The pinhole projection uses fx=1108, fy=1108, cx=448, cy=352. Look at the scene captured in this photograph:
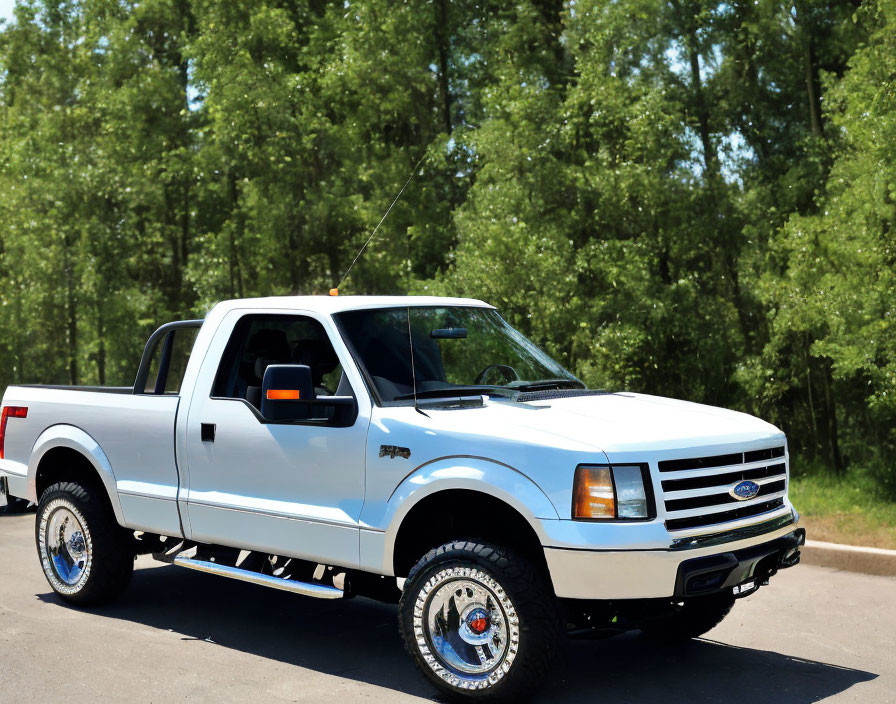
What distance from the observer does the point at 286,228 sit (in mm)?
25125

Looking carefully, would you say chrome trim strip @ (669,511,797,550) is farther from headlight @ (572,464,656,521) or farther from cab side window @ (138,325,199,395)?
cab side window @ (138,325,199,395)

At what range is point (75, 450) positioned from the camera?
7.93m

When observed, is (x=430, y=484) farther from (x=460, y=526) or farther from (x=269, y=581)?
(x=269, y=581)

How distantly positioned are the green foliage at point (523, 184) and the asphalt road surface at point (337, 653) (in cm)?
552

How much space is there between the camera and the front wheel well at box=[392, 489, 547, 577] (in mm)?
5555

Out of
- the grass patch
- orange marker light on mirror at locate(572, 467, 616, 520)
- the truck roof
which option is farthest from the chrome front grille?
the grass patch

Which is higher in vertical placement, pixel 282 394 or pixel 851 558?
pixel 282 394

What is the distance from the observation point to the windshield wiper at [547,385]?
21.4 ft

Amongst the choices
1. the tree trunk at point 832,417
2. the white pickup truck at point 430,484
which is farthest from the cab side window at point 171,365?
the tree trunk at point 832,417

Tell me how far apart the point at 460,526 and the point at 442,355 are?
4.01 feet

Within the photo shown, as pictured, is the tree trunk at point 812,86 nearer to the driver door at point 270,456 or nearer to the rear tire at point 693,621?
the rear tire at point 693,621

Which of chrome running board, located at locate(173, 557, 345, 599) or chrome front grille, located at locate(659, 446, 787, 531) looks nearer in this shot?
chrome front grille, located at locate(659, 446, 787, 531)

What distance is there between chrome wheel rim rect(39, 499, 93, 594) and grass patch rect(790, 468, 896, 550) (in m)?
6.25

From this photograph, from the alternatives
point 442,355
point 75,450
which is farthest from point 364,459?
Answer: point 75,450
